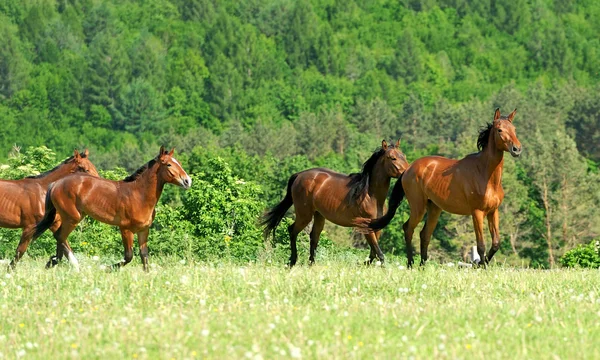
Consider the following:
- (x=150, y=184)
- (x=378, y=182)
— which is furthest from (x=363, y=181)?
(x=150, y=184)

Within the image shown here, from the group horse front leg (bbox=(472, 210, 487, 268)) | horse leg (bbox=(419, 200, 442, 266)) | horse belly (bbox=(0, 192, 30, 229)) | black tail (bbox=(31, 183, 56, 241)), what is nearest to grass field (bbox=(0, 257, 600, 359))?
horse front leg (bbox=(472, 210, 487, 268))

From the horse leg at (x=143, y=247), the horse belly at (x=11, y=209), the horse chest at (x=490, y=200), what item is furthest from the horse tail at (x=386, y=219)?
the horse belly at (x=11, y=209)

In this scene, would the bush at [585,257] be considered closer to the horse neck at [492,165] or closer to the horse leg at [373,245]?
the horse leg at [373,245]

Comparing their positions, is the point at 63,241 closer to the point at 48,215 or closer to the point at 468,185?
the point at 48,215

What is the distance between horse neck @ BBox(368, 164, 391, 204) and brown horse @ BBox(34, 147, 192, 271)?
3.30 m

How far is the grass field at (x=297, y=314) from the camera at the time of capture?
1178cm

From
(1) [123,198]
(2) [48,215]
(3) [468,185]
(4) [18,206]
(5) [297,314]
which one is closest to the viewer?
(5) [297,314]

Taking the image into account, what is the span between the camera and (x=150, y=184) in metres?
18.9

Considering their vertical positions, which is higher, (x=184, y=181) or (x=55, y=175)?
(x=184, y=181)

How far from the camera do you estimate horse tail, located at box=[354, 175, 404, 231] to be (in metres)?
19.9

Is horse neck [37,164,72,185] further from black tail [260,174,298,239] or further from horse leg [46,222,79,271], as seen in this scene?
black tail [260,174,298,239]

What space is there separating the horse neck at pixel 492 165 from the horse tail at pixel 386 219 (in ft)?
5.33

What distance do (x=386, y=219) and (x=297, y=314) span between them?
6.66 meters

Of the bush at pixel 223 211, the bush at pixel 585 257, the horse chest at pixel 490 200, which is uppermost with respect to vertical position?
the horse chest at pixel 490 200
